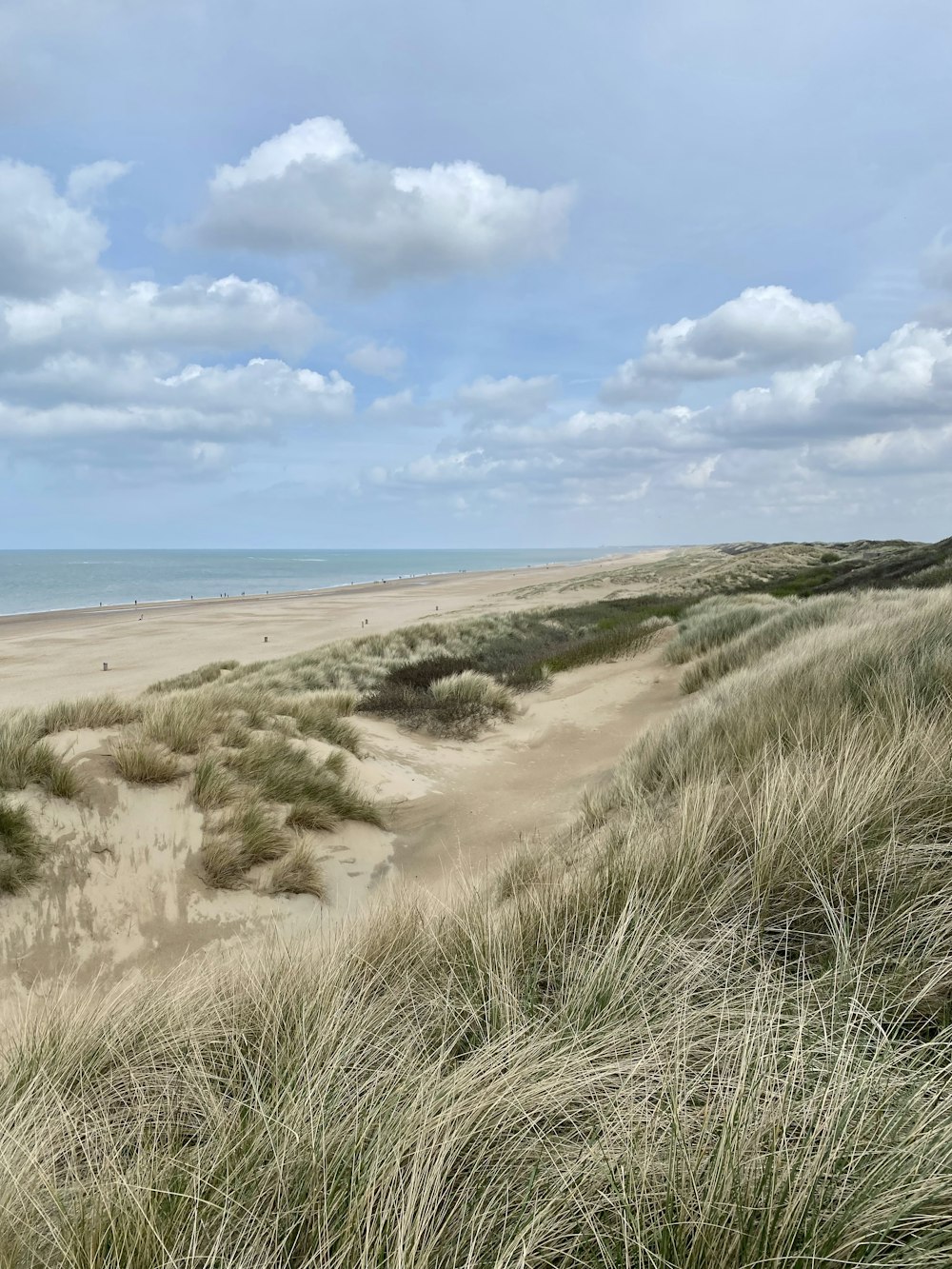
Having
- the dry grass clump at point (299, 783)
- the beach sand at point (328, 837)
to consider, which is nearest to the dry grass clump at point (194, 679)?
the beach sand at point (328, 837)

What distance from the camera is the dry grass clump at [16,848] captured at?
5324 mm

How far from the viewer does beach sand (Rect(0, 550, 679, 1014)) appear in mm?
5324

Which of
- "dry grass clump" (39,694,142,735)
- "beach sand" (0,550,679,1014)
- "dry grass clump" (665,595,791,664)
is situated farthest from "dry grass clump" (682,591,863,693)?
"dry grass clump" (39,694,142,735)

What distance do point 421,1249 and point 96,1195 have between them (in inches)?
34.0

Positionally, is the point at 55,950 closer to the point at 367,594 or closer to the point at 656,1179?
the point at 656,1179

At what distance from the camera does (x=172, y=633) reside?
110ft

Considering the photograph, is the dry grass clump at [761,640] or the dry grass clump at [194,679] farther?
the dry grass clump at [194,679]

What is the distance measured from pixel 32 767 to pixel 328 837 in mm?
2846

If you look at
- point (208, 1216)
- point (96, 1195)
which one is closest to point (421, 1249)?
point (208, 1216)

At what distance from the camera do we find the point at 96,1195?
1692 mm

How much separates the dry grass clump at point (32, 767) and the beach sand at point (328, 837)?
5.5 inches

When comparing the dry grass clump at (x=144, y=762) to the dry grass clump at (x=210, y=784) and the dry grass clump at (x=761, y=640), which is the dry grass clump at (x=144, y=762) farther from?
the dry grass clump at (x=761, y=640)

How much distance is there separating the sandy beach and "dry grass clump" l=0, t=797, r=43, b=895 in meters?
10.1

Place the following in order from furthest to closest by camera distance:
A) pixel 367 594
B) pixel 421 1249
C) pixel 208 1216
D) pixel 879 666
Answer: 1. pixel 367 594
2. pixel 879 666
3. pixel 208 1216
4. pixel 421 1249
